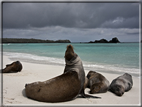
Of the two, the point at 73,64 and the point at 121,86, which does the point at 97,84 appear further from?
the point at 73,64

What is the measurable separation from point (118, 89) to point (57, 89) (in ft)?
8.23

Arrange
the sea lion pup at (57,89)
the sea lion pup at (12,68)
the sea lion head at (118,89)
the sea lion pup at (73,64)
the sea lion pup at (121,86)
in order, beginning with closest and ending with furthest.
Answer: the sea lion pup at (57,89) → the sea lion pup at (73,64) → the sea lion head at (118,89) → the sea lion pup at (121,86) → the sea lion pup at (12,68)

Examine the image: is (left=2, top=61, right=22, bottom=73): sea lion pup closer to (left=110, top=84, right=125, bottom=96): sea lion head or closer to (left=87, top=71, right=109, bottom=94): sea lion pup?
(left=87, top=71, right=109, bottom=94): sea lion pup

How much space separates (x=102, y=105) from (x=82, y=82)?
0.90 metres

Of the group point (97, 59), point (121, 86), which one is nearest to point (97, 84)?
point (121, 86)

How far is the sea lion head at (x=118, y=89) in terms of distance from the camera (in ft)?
17.3

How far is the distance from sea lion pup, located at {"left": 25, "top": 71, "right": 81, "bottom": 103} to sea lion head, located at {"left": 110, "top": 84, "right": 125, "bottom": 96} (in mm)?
1704

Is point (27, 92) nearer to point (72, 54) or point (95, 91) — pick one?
point (72, 54)

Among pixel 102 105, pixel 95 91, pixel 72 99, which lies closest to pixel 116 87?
pixel 95 91

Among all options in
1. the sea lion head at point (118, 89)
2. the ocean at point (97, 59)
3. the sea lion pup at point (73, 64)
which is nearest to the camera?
the sea lion pup at point (73, 64)

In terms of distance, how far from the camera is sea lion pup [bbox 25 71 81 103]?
4102 millimetres

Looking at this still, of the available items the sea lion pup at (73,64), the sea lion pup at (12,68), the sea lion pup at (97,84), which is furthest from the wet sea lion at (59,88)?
the sea lion pup at (12,68)

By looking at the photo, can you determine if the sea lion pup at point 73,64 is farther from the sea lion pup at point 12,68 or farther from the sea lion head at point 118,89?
the sea lion pup at point 12,68

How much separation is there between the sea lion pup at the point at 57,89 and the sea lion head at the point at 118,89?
1704mm
